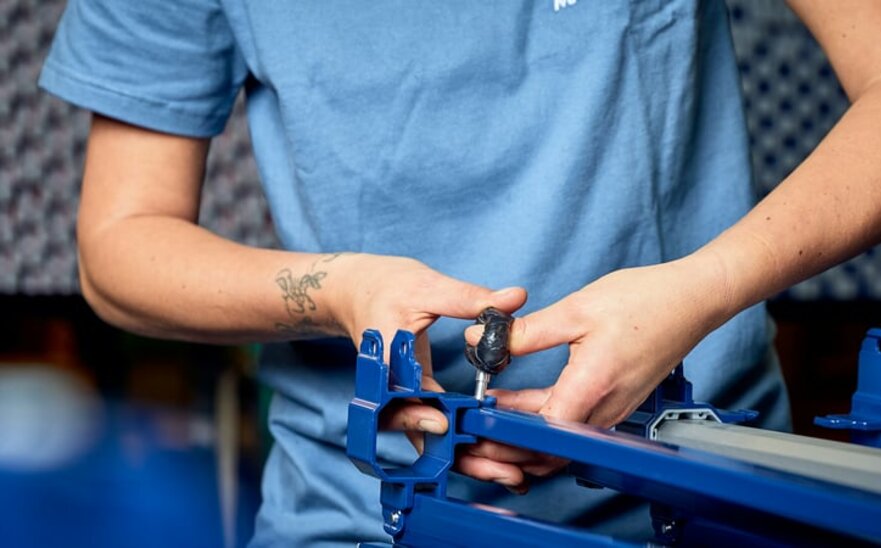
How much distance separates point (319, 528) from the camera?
39.0 inches

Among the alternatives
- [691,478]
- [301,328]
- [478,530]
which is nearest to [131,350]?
[301,328]

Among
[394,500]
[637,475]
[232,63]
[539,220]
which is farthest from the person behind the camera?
[232,63]

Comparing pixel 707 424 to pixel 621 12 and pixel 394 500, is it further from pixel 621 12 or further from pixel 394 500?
pixel 621 12

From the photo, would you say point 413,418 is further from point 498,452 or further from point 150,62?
point 150,62

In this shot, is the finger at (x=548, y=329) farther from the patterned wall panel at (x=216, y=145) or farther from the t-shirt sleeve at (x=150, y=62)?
the patterned wall panel at (x=216, y=145)

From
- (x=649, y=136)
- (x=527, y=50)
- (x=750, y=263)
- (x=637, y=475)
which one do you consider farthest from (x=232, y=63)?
(x=637, y=475)

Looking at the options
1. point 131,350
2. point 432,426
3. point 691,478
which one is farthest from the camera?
point 131,350

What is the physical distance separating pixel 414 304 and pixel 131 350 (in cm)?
180

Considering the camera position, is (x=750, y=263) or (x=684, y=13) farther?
(x=684, y=13)

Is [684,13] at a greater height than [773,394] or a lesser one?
greater

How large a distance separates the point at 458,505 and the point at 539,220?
379mm

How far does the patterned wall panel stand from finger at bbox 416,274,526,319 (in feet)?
4.69

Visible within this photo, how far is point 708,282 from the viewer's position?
2.48ft

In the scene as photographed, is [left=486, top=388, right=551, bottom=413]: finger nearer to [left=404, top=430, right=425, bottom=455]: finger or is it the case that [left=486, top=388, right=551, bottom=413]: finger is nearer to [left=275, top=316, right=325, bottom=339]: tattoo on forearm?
[left=404, top=430, right=425, bottom=455]: finger
